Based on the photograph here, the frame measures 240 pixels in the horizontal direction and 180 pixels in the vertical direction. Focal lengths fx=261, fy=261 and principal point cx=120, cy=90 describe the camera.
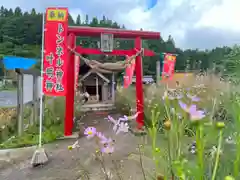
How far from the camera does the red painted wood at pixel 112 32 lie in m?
5.94

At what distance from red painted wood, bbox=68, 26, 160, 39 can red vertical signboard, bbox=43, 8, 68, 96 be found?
2.89ft

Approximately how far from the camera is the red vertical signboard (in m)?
4.97

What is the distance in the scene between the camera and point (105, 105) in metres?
11.1

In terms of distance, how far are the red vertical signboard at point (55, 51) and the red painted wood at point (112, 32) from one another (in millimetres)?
881

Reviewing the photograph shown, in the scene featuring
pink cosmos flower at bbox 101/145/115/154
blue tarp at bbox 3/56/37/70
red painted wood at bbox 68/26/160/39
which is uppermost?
red painted wood at bbox 68/26/160/39

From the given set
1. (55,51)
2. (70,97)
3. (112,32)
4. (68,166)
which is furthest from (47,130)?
(112,32)

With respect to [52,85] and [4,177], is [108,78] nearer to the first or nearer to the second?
[52,85]

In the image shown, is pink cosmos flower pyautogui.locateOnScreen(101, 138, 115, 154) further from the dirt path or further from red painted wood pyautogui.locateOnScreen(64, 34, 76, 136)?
red painted wood pyautogui.locateOnScreen(64, 34, 76, 136)

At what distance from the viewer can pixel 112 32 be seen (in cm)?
598

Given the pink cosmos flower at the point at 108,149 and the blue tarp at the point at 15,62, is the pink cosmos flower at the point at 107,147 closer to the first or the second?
the pink cosmos flower at the point at 108,149

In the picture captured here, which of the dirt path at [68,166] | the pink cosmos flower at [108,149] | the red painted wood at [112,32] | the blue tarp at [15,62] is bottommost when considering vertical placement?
the dirt path at [68,166]

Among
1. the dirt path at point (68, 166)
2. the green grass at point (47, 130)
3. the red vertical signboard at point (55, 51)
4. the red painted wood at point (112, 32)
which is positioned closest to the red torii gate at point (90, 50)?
the red painted wood at point (112, 32)

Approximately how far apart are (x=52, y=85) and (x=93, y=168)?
2079 mm

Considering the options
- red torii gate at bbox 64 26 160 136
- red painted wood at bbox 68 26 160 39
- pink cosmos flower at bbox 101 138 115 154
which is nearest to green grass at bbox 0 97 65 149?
red torii gate at bbox 64 26 160 136
